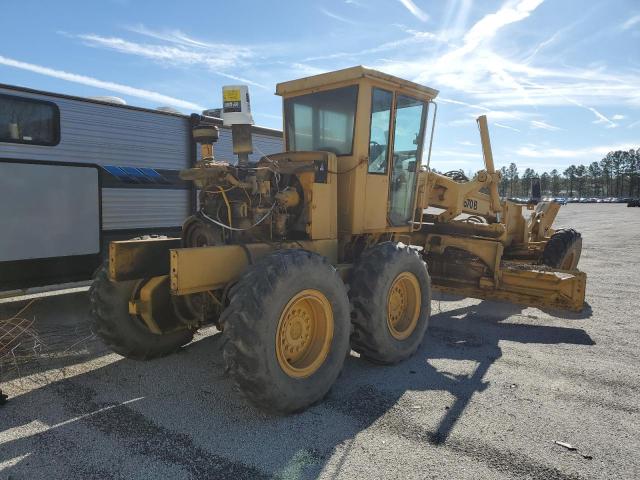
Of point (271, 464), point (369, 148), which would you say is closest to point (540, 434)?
point (271, 464)

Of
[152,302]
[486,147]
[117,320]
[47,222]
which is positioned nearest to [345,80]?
[152,302]

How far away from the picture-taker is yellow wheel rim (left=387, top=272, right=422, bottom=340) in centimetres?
521

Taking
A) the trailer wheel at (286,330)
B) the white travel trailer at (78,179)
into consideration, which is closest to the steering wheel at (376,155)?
the trailer wheel at (286,330)

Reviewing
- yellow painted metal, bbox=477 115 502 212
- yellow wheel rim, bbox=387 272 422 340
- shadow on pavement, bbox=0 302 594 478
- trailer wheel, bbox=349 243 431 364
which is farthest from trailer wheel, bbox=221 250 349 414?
yellow painted metal, bbox=477 115 502 212

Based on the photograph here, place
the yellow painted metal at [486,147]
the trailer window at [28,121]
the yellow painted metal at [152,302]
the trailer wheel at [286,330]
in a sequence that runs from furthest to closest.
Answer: the yellow painted metal at [486,147] < the trailer window at [28,121] < the yellow painted metal at [152,302] < the trailer wheel at [286,330]

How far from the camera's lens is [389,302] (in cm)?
504

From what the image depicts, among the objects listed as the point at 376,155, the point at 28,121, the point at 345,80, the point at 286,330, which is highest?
the point at 345,80

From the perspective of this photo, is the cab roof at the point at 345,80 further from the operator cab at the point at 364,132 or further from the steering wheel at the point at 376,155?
the steering wheel at the point at 376,155

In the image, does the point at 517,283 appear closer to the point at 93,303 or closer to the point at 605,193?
the point at 93,303

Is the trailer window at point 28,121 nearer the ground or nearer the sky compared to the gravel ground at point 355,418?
nearer the sky

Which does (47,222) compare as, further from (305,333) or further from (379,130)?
(379,130)

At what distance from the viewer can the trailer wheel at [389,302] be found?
15.3 ft

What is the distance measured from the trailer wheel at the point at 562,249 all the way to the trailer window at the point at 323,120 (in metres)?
5.11

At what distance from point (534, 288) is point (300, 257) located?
4133 millimetres
